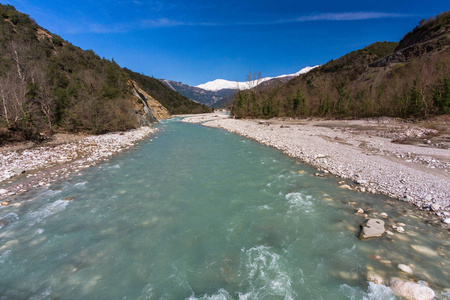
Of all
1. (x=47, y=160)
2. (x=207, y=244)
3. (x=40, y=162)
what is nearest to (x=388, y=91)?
(x=207, y=244)

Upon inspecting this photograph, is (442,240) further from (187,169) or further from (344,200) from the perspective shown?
(187,169)

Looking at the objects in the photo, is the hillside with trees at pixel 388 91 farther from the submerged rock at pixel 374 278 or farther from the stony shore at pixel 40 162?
the stony shore at pixel 40 162


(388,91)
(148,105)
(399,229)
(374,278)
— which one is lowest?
(374,278)

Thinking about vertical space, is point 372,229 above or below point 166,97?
below

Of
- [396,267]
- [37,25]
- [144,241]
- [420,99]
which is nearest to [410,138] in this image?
[420,99]

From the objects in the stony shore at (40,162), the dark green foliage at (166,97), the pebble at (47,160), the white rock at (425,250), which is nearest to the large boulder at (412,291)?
the white rock at (425,250)

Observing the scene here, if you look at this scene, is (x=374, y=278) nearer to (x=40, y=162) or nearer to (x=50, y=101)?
(x=40, y=162)

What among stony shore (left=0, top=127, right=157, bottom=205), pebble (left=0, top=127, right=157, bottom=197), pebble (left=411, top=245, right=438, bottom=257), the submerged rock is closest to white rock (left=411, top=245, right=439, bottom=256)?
pebble (left=411, top=245, right=438, bottom=257)

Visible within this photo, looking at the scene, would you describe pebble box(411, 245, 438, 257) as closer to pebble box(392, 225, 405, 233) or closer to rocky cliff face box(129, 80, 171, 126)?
pebble box(392, 225, 405, 233)
